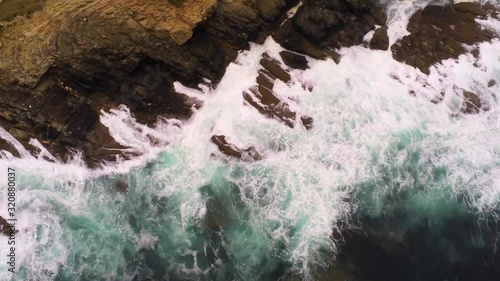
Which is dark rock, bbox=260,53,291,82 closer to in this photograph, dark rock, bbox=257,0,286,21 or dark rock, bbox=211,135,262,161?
dark rock, bbox=257,0,286,21

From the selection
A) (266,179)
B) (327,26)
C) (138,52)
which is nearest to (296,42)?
(327,26)

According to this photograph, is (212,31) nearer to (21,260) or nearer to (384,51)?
(384,51)

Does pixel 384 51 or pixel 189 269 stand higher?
pixel 384 51

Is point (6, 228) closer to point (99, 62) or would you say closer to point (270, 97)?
point (99, 62)

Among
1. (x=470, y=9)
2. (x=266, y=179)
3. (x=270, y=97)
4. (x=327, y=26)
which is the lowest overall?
(x=266, y=179)

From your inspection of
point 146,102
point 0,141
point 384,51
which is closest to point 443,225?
point 384,51
